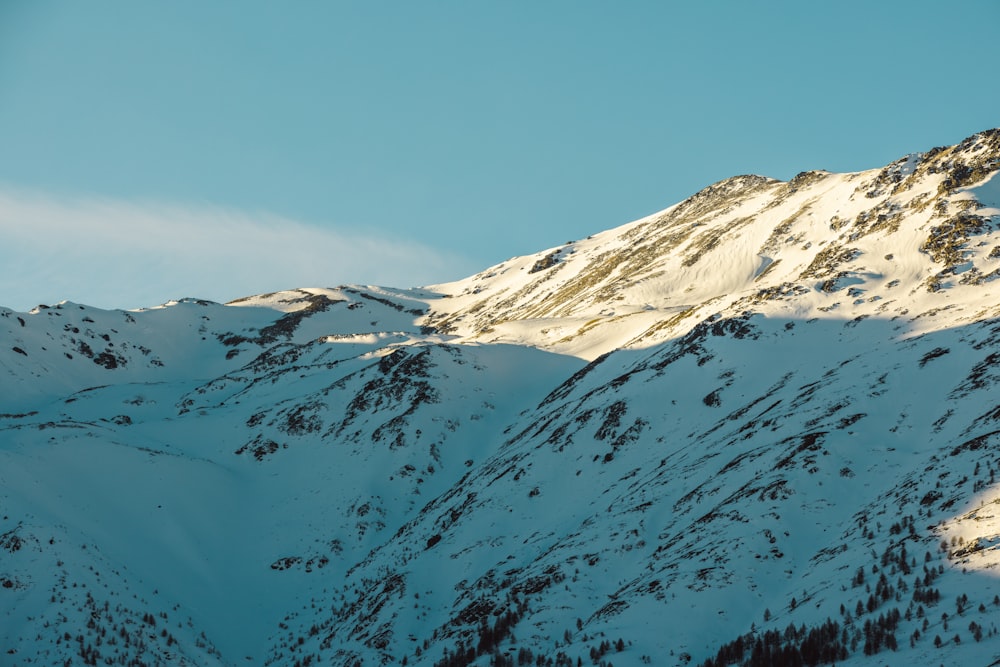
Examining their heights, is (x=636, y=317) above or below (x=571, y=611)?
above

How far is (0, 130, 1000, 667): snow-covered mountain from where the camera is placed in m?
21.7

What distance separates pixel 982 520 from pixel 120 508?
41.4m

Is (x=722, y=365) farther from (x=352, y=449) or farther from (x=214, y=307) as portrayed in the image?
(x=214, y=307)

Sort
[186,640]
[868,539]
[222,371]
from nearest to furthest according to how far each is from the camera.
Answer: [868,539] → [186,640] → [222,371]

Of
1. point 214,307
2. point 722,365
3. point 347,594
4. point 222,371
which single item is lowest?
point 347,594

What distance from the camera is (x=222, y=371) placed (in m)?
128

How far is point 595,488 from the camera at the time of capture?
39688 millimetres

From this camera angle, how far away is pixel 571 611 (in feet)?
84.1

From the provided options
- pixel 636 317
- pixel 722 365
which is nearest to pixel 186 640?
pixel 722 365

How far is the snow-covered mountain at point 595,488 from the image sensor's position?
2172 centimetres

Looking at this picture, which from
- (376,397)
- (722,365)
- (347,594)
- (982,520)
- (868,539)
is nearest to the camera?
(982,520)

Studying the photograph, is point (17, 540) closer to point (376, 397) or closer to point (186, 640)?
point (186, 640)

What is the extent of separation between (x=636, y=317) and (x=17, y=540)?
56.5 metres

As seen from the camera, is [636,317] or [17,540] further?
[636,317]
